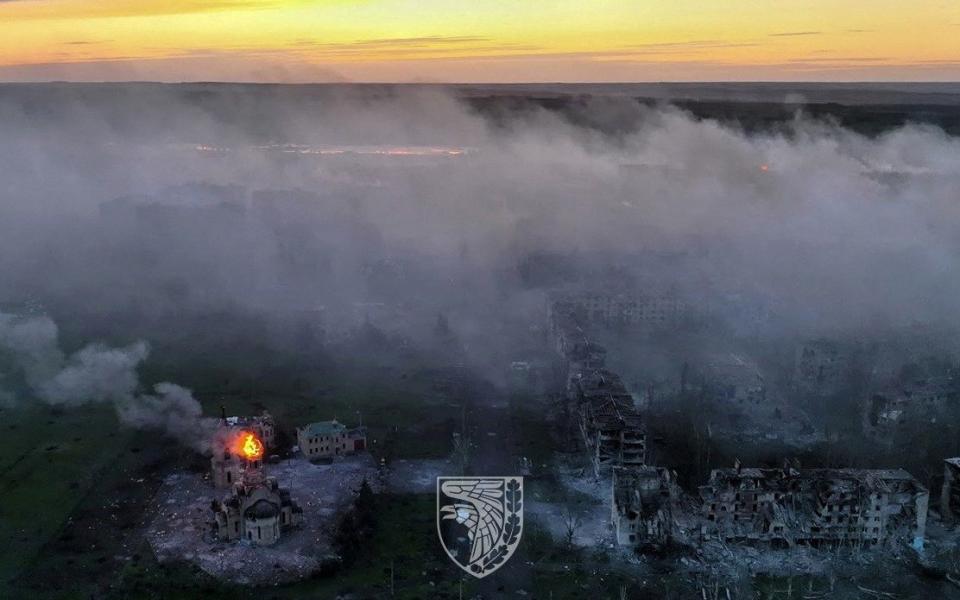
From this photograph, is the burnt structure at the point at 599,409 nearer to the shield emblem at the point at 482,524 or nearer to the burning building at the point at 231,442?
the shield emblem at the point at 482,524

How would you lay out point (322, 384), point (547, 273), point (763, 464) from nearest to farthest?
point (763, 464) < point (322, 384) < point (547, 273)

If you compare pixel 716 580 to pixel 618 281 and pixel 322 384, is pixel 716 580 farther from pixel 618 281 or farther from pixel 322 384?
pixel 618 281

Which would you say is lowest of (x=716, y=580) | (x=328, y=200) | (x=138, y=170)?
(x=716, y=580)

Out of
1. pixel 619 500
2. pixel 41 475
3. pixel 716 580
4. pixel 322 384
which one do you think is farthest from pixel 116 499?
pixel 716 580

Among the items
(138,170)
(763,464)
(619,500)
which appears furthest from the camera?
(138,170)

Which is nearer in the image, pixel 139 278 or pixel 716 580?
pixel 716 580

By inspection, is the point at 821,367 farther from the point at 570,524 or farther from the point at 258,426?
the point at 258,426
